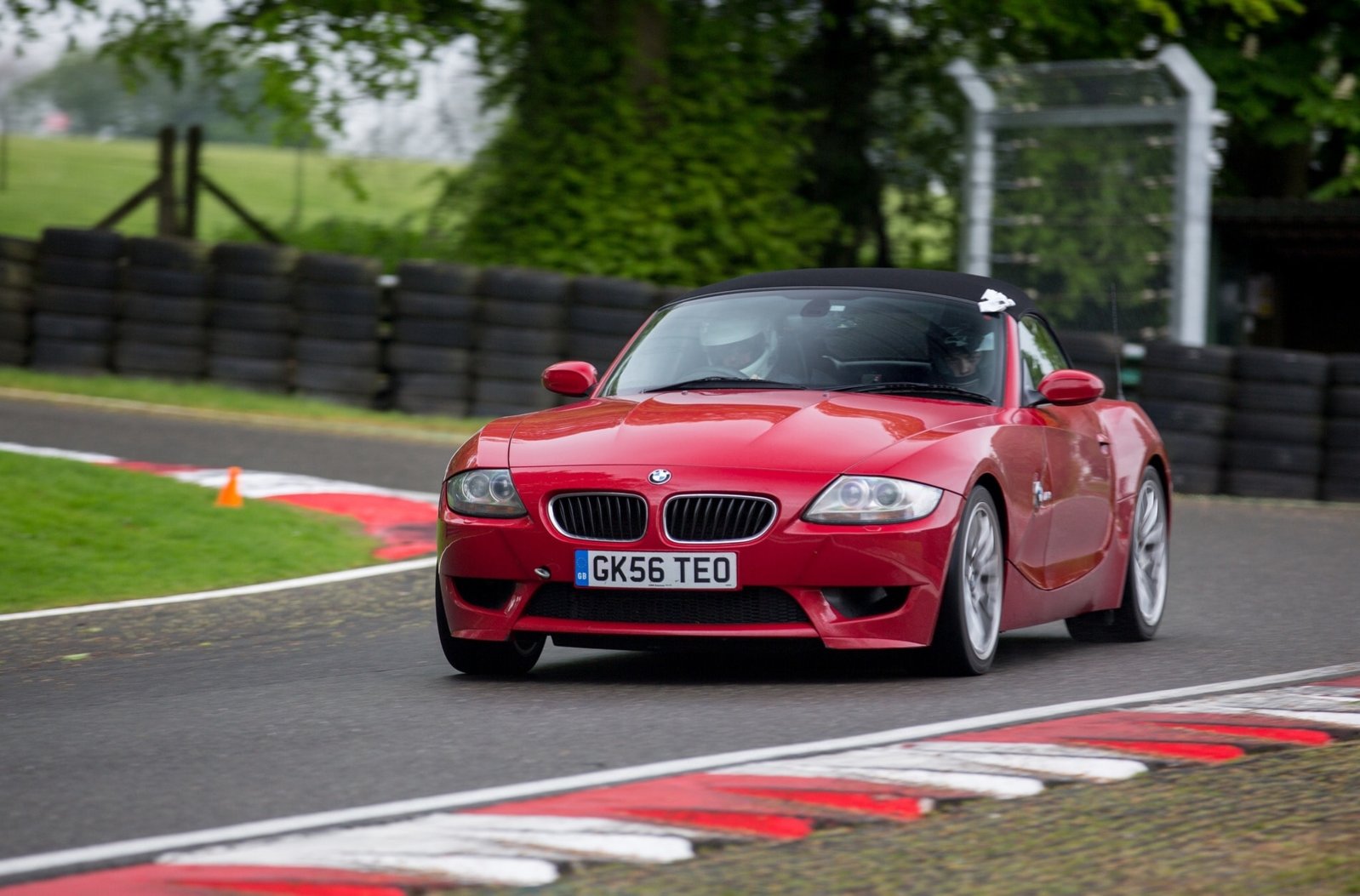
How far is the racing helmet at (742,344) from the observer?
8.05 meters

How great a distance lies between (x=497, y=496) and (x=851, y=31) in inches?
845

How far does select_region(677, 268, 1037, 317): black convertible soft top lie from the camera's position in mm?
8359

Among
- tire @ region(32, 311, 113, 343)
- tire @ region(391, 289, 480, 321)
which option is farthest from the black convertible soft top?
tire @ region(32, 311, 113, 343)

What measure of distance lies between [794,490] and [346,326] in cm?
1381

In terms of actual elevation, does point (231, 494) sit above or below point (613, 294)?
below

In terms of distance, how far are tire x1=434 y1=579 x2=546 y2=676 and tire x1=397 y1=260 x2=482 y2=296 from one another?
41.0ft

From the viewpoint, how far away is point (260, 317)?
20.3 meters

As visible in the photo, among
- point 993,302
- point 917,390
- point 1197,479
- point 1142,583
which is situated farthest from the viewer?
point 1197,479

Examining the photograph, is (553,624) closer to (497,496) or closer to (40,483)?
(497,496)

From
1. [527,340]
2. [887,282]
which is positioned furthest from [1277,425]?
[887,282]

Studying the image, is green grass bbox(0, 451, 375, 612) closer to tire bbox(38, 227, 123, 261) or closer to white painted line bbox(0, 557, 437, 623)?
white painted line bbox(0, 557, 437, 623)

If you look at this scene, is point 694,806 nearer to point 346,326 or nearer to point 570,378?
point 570,378

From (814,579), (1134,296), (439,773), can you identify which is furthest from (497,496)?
(1134,296)

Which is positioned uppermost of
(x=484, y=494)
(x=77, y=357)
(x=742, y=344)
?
(x=742, y=344)
